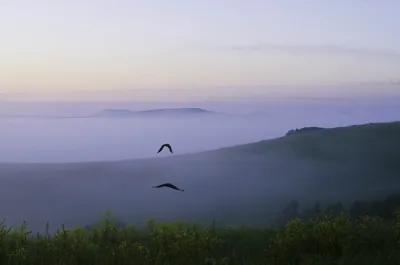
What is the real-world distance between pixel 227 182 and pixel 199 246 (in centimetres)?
574

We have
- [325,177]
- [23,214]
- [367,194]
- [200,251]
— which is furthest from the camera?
[325,177]

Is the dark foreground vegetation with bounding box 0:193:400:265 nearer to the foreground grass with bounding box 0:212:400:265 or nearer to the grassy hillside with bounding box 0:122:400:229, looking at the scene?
the foreground grass with bounding box 0:212:400:265

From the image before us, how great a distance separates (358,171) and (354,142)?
1.20 m

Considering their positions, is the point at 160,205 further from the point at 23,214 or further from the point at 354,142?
the point at 354,142

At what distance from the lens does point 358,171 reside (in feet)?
36.5

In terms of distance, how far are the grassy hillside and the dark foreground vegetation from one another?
2.91 m

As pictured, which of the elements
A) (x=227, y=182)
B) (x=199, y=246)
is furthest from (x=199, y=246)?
(x=227, y=182)

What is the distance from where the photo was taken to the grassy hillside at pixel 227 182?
9.62 metres

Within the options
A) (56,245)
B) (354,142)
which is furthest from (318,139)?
(56,245)

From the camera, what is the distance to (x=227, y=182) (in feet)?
35.8

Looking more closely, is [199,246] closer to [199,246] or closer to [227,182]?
[199,246]

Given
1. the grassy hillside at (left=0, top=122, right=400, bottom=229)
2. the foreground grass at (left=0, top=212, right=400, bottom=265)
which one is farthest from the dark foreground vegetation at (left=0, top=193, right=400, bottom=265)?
the grassy hillside at (left=0, top=122, right=400, bottom=229)

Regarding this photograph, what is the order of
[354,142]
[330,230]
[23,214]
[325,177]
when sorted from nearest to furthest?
[330,230], [23,214], [325,177], [354,142]

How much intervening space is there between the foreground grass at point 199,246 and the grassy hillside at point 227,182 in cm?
293
